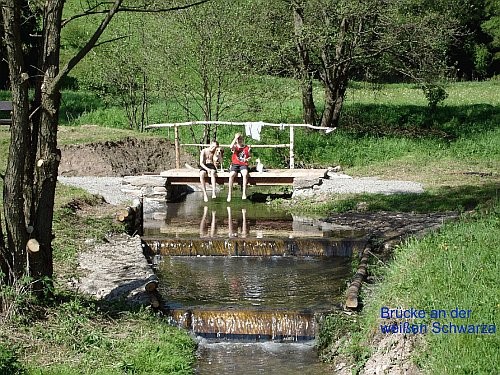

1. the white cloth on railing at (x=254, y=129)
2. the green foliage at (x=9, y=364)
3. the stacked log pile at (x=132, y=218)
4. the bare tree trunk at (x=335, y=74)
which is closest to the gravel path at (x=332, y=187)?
the white cloth on railing at (x=254, y=129)

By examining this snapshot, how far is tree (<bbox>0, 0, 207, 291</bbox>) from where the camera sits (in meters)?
8.36

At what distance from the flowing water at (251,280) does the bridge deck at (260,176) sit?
5.72ft

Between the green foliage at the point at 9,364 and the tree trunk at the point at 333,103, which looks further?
the tree trunk at the point at 333,103

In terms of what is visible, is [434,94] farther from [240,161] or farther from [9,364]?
[9,364]

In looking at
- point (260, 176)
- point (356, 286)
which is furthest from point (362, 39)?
point (356, 286)

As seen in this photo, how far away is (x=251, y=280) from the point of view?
12148mm

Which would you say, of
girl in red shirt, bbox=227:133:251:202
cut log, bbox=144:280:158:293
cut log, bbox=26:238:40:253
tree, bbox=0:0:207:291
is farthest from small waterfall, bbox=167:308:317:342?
girl in red shirt, bbox=227:133:251:202

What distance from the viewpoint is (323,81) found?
26391 millimetres

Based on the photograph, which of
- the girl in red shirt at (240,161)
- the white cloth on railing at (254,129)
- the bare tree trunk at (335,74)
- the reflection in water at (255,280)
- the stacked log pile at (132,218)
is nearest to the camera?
the reflection in water at (255,280)

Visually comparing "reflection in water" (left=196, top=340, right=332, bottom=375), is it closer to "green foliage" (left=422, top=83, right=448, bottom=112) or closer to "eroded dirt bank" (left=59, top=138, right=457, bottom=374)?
"eroded dirt bank" (left=59, top=138, right=457, bottom=374)

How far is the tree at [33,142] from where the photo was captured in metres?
8.36

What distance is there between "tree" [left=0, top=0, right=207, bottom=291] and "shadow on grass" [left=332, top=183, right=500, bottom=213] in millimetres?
9221

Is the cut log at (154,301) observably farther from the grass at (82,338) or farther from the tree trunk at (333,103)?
the tree trunk at (333,103)

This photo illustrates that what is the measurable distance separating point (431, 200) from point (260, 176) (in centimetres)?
426
